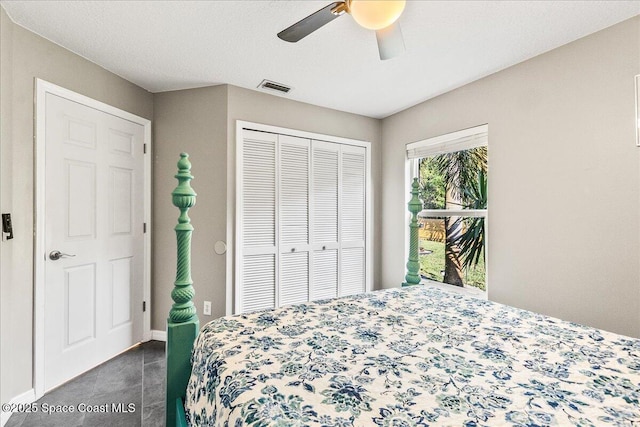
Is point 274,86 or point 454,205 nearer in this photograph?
point 274,86

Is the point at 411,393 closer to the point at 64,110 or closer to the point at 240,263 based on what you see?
the point at 240,263

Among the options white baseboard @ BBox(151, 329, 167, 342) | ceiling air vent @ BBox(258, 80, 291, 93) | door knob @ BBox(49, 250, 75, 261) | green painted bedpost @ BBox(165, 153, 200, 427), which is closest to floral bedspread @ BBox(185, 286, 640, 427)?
green painted bedpost @ BBox(165, 153, 200, 427)

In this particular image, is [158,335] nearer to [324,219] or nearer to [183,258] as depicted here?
[183,258]

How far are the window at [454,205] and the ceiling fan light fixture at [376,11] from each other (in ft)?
5.74

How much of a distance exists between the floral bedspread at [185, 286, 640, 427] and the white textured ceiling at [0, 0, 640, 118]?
5.63 feet

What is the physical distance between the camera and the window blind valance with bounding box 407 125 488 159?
8.77ft

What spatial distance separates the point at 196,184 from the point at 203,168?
0.54ft

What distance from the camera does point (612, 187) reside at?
187 cm

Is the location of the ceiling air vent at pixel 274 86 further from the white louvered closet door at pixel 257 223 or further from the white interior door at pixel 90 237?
the white interior door at pixel 90 237

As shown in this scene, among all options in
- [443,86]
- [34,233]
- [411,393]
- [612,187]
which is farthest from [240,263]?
[612,187]

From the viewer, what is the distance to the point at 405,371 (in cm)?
105

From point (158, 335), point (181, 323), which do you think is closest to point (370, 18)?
point (181, 323)

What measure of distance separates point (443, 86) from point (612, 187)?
152cm

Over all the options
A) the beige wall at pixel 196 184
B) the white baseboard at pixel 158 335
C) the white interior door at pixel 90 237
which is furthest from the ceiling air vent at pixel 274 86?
the white baseboard at pixel 158 335
